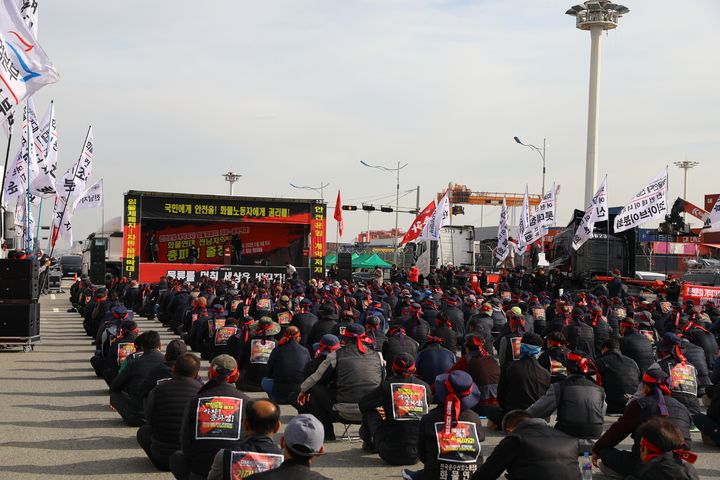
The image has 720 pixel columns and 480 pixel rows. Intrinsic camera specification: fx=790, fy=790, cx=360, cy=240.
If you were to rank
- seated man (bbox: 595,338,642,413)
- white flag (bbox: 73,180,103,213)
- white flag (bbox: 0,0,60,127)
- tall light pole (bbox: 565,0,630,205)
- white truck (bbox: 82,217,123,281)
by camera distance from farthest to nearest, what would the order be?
tall light pole (bbox: 565,0,630,205) < white truck (bbox: 82,217,123,281) < white flag (bbox: 73,180,103,213) < white flag (bbox: 0,0,60,127) < seated man (bbox: 595,338,642,413)

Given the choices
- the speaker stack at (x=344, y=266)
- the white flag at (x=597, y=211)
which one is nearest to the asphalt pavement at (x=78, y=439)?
the white flag at (x=597, y=211)

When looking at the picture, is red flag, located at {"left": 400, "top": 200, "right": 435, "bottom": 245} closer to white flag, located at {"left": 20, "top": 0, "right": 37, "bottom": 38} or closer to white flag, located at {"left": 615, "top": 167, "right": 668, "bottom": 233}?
white flag, located at {"left": 615, "top": 167, "right": 668, "bottom": 233}

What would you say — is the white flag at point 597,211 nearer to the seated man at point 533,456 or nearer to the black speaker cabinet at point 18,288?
the black speaker cabinet at point 18,288

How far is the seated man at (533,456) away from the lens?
5.05 m

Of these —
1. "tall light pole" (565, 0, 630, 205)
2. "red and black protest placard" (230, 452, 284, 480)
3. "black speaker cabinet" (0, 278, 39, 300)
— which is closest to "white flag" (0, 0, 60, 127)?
"black speaker cabinet" (0, 278, 39, 300)

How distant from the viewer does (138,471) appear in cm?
739

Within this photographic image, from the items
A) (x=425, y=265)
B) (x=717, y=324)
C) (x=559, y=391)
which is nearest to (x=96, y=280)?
(x=425, y=265)

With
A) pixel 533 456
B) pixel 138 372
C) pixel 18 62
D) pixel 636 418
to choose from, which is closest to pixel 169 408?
pixel 138 372

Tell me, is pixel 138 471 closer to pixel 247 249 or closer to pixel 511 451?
pixel 511 451

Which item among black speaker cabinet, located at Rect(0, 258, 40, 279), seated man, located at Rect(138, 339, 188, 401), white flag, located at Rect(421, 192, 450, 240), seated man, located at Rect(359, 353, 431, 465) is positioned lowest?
seated man, located at Rect(359, 353, 431, 465)

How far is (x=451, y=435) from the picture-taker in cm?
611

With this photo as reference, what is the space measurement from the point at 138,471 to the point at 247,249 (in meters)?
30.8

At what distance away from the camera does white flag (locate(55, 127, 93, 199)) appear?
24.8m

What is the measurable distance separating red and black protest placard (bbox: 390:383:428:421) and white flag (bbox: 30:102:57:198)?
16783 millimetres
